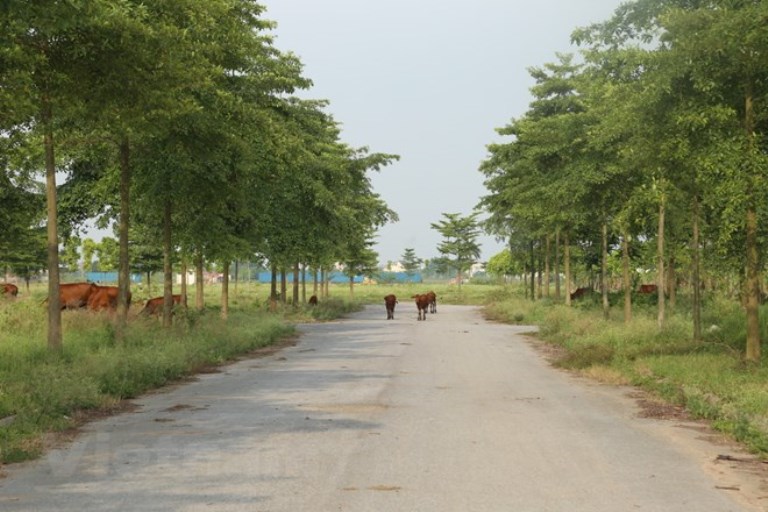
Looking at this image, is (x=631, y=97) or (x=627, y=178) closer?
(x=631, y=97)

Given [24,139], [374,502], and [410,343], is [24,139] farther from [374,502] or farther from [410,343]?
[410,343]

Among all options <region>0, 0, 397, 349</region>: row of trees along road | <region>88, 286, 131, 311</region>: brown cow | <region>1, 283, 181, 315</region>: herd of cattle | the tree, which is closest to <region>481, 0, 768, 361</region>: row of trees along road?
<region>0, 0, 397, 349</region>: row of trees along road

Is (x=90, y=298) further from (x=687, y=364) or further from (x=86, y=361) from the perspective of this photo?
(x=687, y=364)

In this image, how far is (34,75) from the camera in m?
10.7

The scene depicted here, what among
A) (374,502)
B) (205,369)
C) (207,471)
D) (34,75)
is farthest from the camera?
(205,369)

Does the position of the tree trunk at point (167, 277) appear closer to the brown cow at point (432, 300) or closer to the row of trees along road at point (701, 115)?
the row of trees along road at point (701, 115)

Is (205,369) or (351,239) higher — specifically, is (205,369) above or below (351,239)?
below

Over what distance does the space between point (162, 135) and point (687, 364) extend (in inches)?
477

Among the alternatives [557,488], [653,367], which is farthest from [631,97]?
[557,488]

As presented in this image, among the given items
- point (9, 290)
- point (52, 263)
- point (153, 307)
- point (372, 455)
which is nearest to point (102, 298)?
point (153, 307)

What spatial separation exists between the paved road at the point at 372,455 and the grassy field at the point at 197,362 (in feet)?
2.45

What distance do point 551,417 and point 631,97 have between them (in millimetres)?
6938

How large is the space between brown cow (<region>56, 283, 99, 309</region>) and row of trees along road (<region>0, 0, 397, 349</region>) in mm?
2786

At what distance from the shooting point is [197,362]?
55.7 feet
